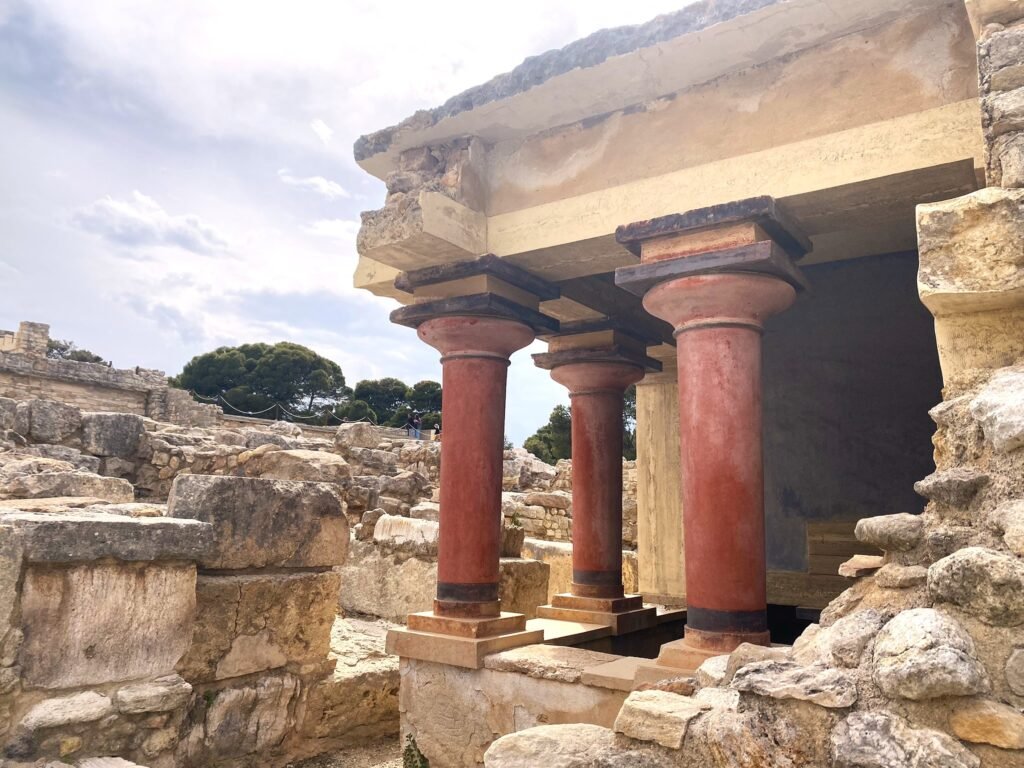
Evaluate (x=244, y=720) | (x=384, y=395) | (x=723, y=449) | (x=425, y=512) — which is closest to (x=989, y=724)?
(x=723, y=449)

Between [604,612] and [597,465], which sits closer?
[604,612]

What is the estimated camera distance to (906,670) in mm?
1801

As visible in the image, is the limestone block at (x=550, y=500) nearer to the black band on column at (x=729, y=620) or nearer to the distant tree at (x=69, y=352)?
the black band on column at (x=729, y=620)

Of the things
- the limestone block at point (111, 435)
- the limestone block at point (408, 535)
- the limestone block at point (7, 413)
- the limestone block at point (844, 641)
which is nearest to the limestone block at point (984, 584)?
the limestone block at point (844, 641)

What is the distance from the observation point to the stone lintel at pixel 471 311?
4926mm

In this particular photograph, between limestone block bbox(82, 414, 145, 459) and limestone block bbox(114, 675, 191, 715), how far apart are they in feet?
27.5

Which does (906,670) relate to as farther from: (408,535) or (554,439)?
(554,439)

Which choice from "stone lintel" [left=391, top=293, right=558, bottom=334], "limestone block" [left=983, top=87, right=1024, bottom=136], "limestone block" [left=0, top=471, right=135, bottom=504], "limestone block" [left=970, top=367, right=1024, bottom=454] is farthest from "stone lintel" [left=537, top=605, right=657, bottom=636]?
"limestone block" [left=983, top=87, right=1024, bottom=136]

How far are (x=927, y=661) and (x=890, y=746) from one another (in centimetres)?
22

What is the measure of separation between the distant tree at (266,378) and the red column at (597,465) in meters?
32.9

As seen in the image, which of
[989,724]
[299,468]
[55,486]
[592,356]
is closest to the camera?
[989,724]

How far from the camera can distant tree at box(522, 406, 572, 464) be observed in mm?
29000

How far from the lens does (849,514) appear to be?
682cm

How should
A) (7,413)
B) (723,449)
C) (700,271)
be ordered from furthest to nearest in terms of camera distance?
(7,413) < (700,271) < (723,449)
